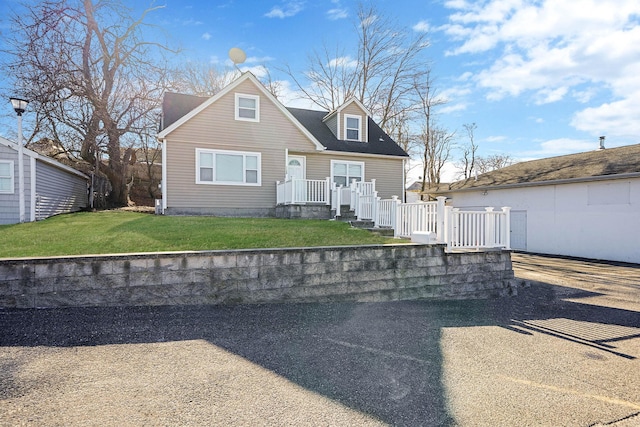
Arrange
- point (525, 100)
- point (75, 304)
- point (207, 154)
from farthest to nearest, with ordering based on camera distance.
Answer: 1. point (525, 100)
2. point (207, 154)
3. point (75, 304)

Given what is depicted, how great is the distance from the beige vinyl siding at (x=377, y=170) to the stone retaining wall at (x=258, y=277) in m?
9.30

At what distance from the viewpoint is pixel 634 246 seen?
11.6m

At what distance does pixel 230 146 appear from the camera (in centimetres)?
1357

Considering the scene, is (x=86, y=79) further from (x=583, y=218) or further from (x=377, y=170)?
(x=583, y=218)

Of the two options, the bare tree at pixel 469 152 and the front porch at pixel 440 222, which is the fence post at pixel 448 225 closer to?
the front porch at pixel 440 222

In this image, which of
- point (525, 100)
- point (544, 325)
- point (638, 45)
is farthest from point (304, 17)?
point (544, 325)

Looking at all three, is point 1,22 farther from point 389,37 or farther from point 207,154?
point 389,37

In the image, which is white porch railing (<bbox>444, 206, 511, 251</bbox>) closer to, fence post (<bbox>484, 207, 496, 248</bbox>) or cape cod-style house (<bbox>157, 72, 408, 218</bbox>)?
fence post (<bbox>484, 207, 496, 248</bbox>)

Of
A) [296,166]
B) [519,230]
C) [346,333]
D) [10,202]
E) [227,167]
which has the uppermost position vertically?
[296,166]

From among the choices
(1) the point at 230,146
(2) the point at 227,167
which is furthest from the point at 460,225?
(1) the point at 230,146

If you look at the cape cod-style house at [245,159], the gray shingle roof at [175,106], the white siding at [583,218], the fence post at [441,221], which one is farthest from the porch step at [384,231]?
the gray shingle roof at [175,106]

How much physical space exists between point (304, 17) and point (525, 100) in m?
12.4

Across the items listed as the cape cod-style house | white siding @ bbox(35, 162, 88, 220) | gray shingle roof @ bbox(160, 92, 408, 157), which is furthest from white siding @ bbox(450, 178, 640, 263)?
white siding @ bbox(35, 162, 88, 220)

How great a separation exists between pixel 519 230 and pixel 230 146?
530 inches
